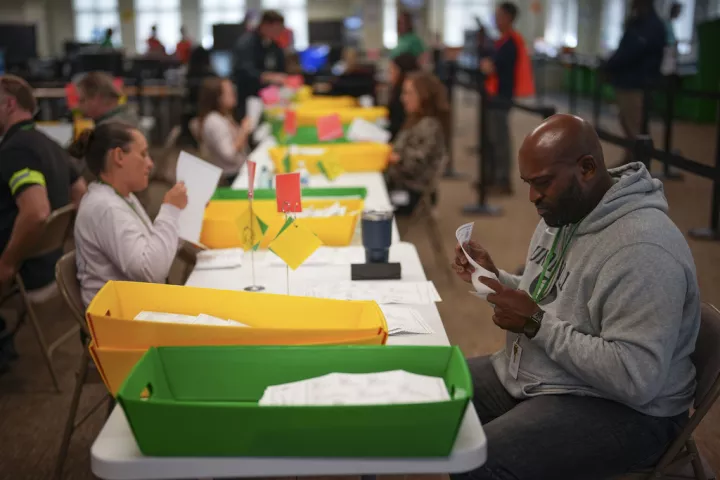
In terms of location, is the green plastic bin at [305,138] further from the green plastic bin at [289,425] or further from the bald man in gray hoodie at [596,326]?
the green plastic bin at [289,425]

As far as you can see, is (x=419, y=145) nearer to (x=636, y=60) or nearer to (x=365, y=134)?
(x=365, y=134)

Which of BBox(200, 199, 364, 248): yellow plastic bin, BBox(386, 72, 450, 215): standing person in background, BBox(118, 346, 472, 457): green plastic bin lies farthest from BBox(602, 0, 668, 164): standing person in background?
BBox(118, 346, 472, 457): green plastic bin

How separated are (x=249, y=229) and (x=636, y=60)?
552cm

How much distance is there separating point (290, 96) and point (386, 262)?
15.9ft

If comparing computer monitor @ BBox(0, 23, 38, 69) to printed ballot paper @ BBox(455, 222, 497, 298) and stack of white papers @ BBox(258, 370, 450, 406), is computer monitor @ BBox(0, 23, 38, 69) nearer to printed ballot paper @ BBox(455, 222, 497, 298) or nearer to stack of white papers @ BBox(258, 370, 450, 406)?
→ printed ballot paper @ BBox(455, 222, 497, 298)

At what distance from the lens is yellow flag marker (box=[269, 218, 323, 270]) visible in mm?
1975

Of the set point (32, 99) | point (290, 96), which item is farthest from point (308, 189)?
point (290, 96)

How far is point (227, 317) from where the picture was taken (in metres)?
1.81

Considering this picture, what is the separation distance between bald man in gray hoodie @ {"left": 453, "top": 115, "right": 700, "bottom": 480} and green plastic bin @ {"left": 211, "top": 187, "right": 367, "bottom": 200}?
1.46 meters

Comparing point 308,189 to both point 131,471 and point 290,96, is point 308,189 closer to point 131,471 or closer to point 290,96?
point 131,471

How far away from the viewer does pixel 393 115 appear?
6254 mm

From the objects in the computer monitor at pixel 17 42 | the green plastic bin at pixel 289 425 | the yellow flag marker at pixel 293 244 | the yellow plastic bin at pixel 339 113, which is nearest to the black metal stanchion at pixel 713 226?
the yellow plastic bin at pixel 339 113

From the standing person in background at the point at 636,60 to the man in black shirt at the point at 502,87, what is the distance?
82cm

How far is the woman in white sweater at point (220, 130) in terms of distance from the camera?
5.48 m
